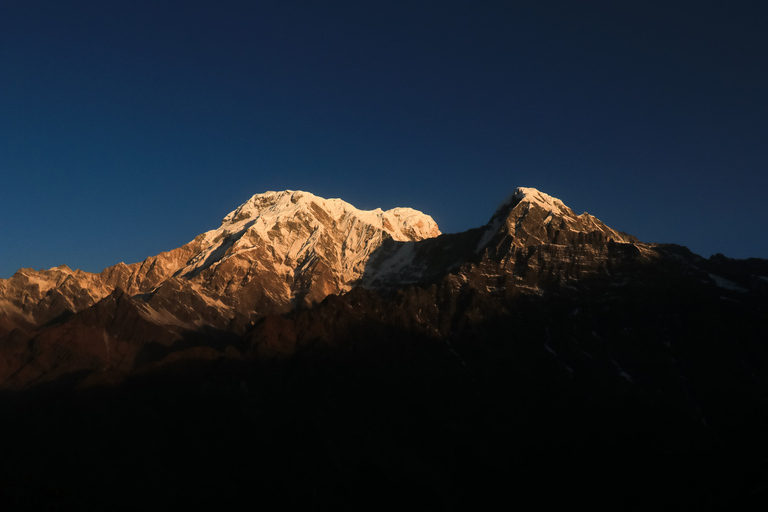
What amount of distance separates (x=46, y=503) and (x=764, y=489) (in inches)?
5967

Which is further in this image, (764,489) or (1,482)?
(1,482)

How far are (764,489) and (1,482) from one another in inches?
6357

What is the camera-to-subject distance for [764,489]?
103 m

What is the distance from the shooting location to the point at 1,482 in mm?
196125

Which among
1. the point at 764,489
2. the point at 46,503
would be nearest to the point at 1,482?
the point at 46,503

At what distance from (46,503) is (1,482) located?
12.1m

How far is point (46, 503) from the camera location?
193 metres

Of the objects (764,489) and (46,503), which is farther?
(46,503)

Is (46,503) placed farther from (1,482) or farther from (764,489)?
(764,489)
